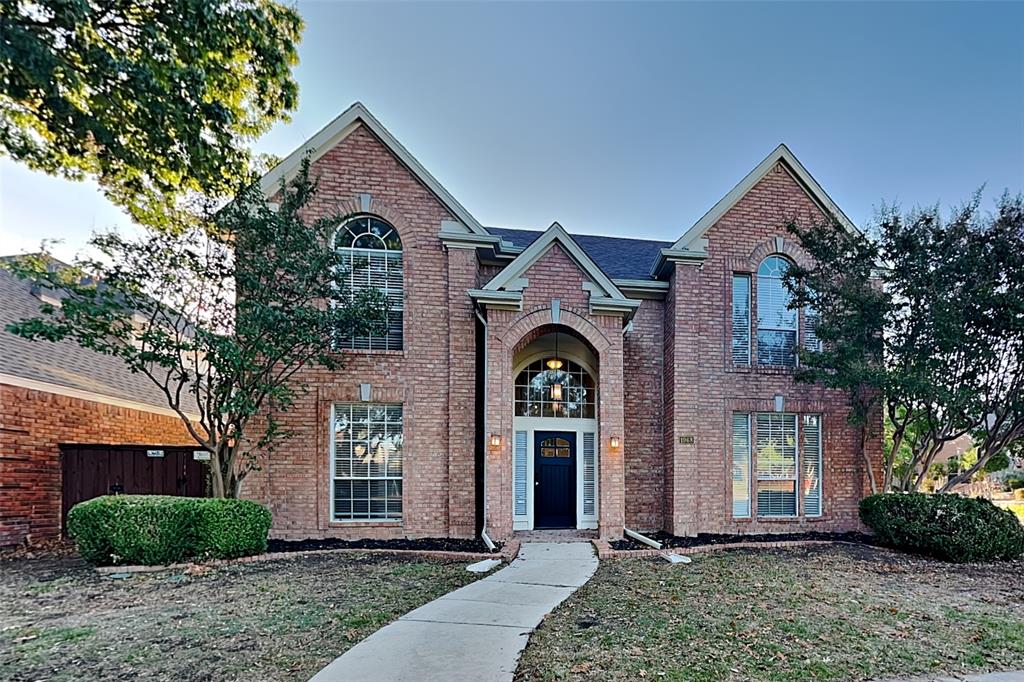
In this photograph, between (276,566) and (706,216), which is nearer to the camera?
(276,566)

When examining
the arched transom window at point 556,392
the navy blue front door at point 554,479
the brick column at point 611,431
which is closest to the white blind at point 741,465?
the brick column at point 611,431

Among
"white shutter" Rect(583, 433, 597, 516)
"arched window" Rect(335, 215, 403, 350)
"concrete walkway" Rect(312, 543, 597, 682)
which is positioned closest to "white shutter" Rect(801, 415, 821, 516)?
"white shutter" Rect(583, 433, 597, 516)

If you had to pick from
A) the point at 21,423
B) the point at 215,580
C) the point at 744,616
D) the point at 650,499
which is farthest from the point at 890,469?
the point at 21,423

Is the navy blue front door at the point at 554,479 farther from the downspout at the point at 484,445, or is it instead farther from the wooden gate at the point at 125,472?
the wooden gate at the point at 125,472

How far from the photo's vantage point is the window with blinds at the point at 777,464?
11.8 meters

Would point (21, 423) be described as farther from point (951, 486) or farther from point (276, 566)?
point (951, 486)

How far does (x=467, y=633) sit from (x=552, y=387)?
23.1ft

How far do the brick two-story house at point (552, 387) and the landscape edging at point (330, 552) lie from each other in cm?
86

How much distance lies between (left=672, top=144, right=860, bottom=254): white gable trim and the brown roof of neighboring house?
13.0m

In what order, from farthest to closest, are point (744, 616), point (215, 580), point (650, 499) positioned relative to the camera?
1. point (650, 499)
2. point (215, 580)
3. point (744, 616)

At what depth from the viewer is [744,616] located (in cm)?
616

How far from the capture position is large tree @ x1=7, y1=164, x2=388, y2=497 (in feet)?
28.8

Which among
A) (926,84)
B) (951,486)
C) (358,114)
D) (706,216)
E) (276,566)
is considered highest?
(926,84)

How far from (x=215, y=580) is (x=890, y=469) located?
12548 millimetres
